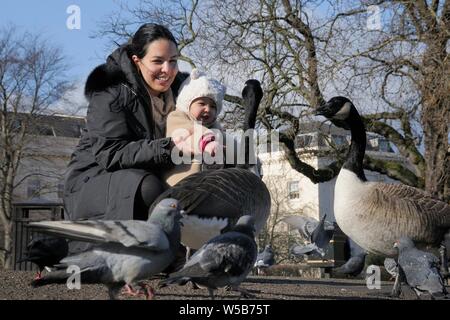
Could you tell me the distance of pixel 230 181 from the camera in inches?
230

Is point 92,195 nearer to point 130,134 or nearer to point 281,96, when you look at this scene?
point 130,134

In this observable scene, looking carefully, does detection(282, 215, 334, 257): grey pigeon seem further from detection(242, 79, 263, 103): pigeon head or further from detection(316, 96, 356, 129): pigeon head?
detection(242, 79, 263, 103): pigeon head

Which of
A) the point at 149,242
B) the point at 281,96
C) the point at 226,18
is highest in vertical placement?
the point at 226,18

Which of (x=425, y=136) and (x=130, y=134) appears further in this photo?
(x=425, y=136)

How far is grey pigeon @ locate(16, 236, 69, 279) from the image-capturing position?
23.4 ft

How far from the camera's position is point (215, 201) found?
571 cm

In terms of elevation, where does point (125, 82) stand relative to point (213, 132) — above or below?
above

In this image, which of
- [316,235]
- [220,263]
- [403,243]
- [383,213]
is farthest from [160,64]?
[316,235]

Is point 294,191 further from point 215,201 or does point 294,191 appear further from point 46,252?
point 215,201

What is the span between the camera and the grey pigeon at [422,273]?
230 inches

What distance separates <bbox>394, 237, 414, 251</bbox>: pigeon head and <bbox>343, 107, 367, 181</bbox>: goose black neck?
98cm

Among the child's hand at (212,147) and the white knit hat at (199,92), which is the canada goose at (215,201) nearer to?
the child's hand at (212,147)

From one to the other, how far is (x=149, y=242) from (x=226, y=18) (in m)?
17.7
